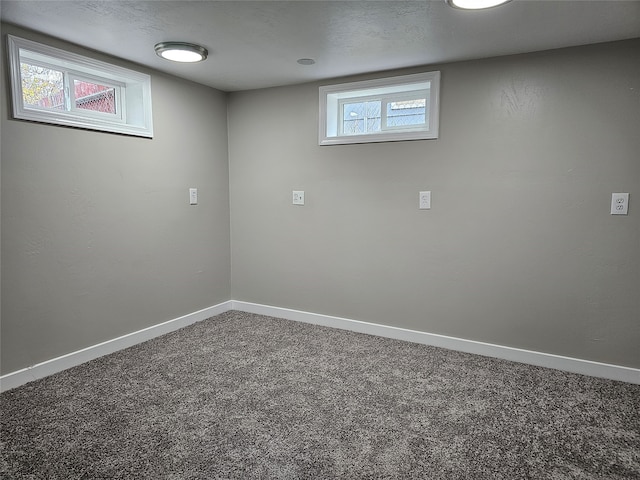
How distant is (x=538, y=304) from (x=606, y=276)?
0.44 m

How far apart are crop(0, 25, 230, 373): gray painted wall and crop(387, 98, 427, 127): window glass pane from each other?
1.61m

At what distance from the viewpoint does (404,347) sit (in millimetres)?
3080

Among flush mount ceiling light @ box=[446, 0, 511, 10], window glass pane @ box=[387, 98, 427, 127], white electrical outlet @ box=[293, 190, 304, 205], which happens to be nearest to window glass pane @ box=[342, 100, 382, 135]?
window glass pane @ box=[387, 98, 427, 127]

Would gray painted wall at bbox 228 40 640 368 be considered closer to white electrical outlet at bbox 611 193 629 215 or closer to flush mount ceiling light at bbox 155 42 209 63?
white electrical outlet at bbox 611 193 629 215

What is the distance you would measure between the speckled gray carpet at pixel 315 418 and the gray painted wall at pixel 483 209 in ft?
1.29

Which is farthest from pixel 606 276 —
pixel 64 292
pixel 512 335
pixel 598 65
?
pixel 64 292

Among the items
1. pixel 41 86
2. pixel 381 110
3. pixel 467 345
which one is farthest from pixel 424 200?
pixel 41 86

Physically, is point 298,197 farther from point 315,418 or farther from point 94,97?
point 315,418

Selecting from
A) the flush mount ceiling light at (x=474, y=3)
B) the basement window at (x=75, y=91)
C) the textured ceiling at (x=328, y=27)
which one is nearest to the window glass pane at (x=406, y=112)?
the textured ceiling at (x=328, y=27)

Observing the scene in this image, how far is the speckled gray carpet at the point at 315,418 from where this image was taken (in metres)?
1.72

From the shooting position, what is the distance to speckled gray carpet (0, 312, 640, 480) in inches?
67.7

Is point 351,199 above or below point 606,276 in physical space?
above

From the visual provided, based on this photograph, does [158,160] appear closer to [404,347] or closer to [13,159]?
[13,159]

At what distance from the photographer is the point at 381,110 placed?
3.30 m
